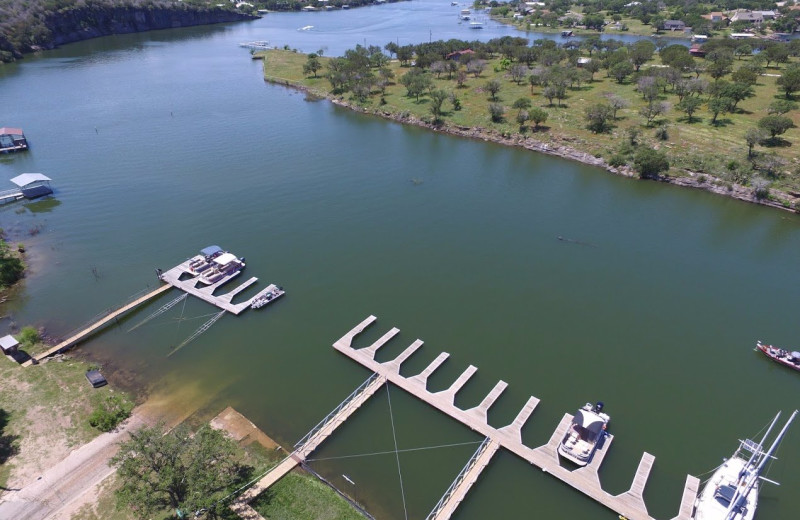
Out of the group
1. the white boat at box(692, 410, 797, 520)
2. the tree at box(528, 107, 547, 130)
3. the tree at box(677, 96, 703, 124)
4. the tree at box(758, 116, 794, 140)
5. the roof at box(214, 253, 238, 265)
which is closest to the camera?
the white boat at box(692, 410, 797, 520)

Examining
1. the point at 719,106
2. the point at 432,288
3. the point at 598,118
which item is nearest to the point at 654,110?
the point at 598,118

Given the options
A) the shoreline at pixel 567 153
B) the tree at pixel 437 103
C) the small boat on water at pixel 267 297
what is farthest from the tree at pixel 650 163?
the small boat on water at pixel 267 297

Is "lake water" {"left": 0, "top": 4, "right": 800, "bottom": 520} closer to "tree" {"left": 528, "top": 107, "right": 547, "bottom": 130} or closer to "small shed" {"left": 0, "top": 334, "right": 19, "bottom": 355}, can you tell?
"small shed" {"left": 0, "top": 334, "right": 19, "bottom": 355}

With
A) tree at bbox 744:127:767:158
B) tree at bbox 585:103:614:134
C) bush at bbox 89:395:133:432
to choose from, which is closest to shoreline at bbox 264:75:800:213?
tree at bbox 585:103:614:134

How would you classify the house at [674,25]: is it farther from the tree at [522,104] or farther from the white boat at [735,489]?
the white boat at [735,489]

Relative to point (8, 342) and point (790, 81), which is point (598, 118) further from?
point (8, 342)

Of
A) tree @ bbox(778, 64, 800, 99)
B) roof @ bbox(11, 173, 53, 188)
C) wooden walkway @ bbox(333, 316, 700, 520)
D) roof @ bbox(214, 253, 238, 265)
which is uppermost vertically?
tree @ bbox(778, 64, 800, 99)

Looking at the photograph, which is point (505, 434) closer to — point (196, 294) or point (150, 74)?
point (196, 294)
